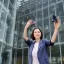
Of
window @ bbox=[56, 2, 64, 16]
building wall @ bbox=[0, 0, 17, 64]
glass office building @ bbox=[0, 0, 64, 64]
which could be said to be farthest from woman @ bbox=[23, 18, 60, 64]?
window @ bbox=[56, 2, 64, 16]

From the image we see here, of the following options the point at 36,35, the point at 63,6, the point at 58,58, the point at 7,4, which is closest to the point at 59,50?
the point at 58,58

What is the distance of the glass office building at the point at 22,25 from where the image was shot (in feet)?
34.3

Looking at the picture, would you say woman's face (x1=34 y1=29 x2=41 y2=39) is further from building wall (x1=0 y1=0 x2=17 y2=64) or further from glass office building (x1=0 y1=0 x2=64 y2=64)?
building wall (x1=0 y1=0 x2=17 y2=64)

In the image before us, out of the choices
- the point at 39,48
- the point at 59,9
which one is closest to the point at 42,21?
the point at 59,9

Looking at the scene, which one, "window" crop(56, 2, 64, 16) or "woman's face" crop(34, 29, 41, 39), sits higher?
"window" crop(56, 2, 64, 16)

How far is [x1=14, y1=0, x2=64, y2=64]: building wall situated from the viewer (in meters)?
10.3

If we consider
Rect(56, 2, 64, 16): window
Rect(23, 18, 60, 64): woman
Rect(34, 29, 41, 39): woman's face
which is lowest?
Rect(23, 18, 60, 64): woman

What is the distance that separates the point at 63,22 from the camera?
1041 centimetres

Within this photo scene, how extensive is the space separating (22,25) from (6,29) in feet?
6.55

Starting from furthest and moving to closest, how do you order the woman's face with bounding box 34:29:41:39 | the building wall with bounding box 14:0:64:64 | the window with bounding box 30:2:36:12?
the window with bounding box 30:2:36:12
the building wall with bounding box 14:0:64:64
the woman's face with bounding box 34:29:41:39

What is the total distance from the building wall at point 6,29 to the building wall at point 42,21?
700 mm

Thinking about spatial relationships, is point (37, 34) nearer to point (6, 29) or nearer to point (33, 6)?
point (6, 29)

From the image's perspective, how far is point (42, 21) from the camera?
1197 cm

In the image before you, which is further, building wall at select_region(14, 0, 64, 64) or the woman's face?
building wall at select_region(14, 0, 64, 64)
